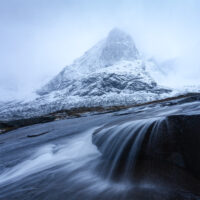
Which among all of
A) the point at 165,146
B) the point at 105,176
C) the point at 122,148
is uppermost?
the point at 165,146

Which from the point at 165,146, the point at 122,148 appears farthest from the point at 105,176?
the point at 165,146

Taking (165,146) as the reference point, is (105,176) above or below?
below

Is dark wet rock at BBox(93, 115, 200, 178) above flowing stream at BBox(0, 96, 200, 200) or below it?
above

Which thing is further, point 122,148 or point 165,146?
point 122,148

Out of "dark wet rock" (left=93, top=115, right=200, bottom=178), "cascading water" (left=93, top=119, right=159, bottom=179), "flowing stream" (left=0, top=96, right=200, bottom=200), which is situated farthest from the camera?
"cascading water" (left=93, top=119, right=159, bottom=179)

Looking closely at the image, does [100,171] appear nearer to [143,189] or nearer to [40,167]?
[143,189]

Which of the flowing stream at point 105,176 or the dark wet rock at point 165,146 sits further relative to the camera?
the dark wet rock at point 165,146

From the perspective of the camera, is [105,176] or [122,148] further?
[122,148]

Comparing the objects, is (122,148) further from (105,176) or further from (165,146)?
(165,146)

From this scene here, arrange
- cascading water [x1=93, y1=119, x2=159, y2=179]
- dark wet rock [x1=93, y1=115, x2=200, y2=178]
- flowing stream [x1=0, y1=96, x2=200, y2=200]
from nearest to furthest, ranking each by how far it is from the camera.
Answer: flowing stream [x1=0, y1=96, x2=200, y2=200] → dark wet rock [x1=93, y1=115, x2=200, y2=178] → cascading water [x1=93, y1=119, x2=159, y2=179]

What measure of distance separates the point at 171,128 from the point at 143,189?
2125 mm

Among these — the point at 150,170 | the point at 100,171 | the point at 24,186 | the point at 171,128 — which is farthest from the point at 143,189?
the point at 24,186

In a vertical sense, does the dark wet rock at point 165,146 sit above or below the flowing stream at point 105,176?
above

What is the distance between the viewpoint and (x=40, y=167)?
19.9 ft
